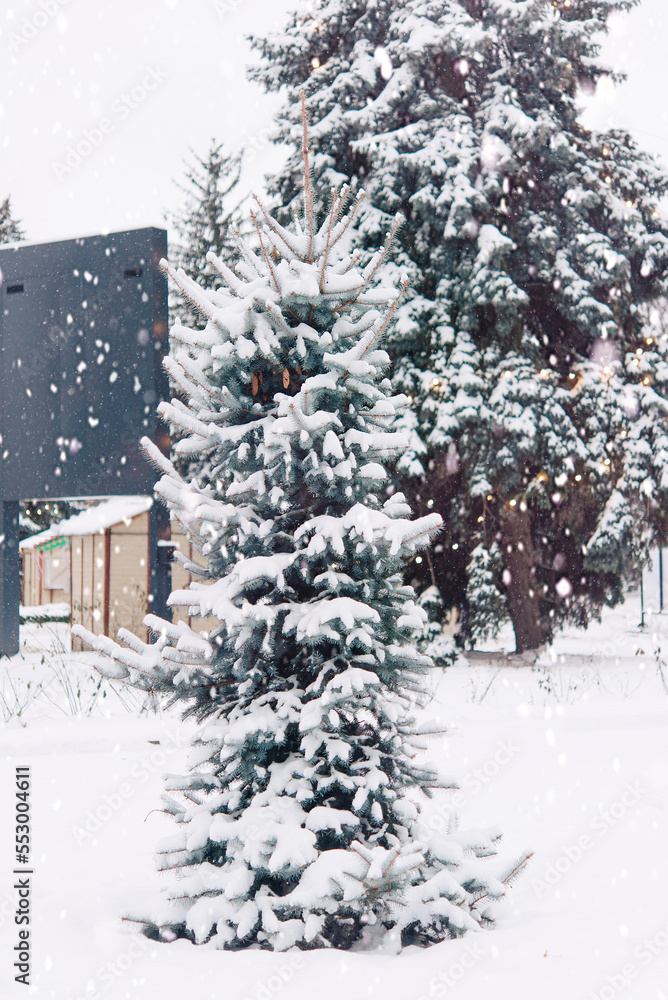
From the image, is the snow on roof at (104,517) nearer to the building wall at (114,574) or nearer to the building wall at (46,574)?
the building wall at (114,574)

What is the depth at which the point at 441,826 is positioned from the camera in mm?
5602

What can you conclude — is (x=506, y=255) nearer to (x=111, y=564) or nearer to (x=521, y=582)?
(x=521, y=582)

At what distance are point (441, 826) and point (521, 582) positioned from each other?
379 inches

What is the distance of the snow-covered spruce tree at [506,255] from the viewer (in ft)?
43.4

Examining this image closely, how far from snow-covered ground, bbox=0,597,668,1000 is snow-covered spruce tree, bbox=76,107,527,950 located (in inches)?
9.9

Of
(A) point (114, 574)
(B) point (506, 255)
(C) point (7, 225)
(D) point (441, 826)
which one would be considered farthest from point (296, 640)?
(C) point (7, 225)

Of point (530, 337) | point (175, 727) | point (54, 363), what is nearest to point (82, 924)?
point (175, 727)

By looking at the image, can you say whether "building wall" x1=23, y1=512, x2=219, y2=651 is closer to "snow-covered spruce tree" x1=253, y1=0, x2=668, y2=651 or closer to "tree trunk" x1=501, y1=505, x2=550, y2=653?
"snow-covered spruce tree" x1=253, y1=0, x2=668, y2=651

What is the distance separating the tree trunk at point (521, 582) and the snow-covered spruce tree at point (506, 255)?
0.13 feet

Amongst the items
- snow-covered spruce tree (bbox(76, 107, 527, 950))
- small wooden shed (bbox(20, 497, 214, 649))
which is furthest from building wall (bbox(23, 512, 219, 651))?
snow-covered spruce tree (bbox(76, 107, 527, 950))

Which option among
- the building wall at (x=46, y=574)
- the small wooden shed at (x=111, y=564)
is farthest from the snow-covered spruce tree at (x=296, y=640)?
the building wall at (x=46, y=574)

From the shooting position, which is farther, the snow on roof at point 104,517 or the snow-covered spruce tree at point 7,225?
the snow-covered spruce tree at point 7,225

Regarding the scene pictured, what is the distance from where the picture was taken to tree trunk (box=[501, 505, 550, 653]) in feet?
48.1

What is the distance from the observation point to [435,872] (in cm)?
394
